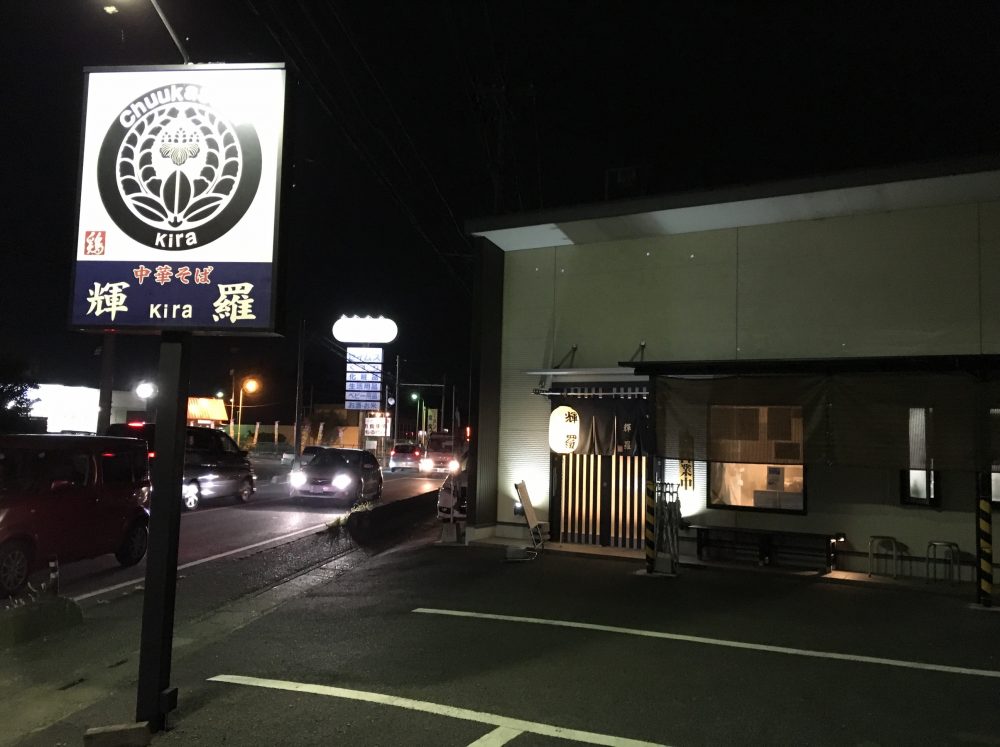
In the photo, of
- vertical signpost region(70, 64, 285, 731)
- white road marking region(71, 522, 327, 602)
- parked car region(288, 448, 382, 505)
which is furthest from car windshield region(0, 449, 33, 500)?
parked car region(288, 448, 382, 505)

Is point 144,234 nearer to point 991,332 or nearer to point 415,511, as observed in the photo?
point 991,332

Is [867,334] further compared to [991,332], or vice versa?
[867,334]

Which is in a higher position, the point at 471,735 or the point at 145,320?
the point at 145,320

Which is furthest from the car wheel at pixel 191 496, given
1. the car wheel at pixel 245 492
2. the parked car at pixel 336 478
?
the parked car at pixel 336 478

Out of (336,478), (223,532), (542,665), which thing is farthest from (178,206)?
(336,478)

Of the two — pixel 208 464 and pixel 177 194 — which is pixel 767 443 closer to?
pixel 177 194

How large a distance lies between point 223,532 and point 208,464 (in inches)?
173

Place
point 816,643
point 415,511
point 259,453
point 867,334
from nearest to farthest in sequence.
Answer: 1. point 816,643
2. point 867,334
3. point 415,511
4. point 259,453

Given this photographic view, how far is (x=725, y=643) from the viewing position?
6.89 m

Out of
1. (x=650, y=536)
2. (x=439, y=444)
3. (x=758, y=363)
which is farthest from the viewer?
(x=439, y=444)

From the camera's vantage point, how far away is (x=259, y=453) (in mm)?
57594

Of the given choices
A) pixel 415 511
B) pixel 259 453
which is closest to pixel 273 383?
pixel 259 453

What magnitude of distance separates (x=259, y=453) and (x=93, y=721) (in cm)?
5548

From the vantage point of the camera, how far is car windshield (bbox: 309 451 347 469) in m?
19.6
